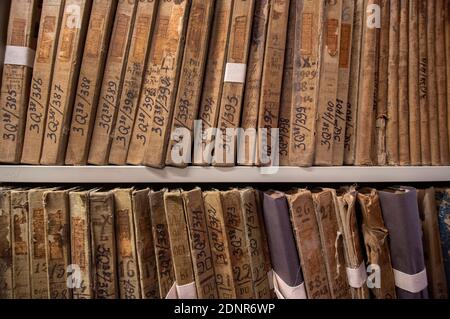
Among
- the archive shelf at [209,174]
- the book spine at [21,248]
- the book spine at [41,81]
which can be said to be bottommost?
the book spine at [21,248]

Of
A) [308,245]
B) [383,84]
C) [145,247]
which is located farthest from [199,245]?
[383,84]

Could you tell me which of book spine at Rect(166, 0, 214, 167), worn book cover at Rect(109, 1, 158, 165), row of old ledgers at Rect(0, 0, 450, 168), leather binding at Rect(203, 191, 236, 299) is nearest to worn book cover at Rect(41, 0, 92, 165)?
row of old ledgers at Rect(0, 0, 450, 168)

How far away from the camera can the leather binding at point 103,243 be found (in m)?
0.59

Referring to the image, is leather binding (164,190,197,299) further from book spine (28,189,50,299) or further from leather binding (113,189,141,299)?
book spine (28,189,50,299)

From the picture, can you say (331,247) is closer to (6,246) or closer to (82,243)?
(82,243)

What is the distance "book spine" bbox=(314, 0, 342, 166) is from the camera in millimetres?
601

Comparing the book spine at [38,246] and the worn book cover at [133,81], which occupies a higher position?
the worn book cover at [133,81]

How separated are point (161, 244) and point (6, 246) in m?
0.34

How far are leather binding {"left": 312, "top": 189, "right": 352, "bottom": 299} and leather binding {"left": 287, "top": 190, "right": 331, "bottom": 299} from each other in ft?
0.04

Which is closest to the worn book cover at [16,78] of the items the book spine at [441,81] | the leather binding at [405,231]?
the leather binding at [405,231]

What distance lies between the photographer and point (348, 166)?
619mm

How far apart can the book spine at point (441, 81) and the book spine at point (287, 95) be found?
348 mm

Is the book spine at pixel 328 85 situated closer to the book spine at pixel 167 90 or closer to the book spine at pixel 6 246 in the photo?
the book spine at pixel 167 90
